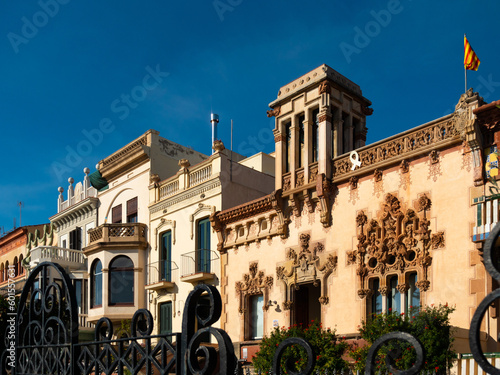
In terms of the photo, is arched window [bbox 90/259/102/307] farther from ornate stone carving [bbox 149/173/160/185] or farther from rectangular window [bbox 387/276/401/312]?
rectangular window [bbox 387/276/401/312]

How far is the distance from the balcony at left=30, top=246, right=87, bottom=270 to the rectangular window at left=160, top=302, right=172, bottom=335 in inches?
301

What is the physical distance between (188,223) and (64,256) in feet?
34.8

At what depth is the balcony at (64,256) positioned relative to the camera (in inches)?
1301

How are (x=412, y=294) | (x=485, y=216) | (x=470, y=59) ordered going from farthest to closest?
(x=412, y=294) < (x=470, y=59) < (x=485, y=216)

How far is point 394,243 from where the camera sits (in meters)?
17.7

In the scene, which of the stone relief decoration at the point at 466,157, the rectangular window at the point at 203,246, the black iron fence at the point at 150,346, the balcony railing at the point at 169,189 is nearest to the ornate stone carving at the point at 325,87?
the stone relief decoration at the point at 466,157

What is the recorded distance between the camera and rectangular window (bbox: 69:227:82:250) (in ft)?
→ 115

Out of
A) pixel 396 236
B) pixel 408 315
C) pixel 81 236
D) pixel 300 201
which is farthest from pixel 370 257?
pixel 81 236

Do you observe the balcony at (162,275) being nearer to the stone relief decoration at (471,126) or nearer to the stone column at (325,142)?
the stone column at (325,142)

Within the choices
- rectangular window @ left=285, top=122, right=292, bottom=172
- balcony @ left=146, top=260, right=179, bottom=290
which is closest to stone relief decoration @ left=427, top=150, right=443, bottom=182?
rectangular window @ left=285, top=122, right=292, bottom=172

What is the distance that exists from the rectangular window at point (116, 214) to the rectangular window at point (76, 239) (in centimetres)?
411

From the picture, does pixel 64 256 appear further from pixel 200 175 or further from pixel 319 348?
pixel 319 348

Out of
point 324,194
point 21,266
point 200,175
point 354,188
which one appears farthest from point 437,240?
point 21,266

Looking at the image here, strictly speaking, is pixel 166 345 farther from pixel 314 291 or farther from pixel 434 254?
pixel 314 291
